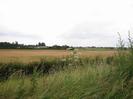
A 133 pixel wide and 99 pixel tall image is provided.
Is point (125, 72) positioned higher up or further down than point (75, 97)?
higher up

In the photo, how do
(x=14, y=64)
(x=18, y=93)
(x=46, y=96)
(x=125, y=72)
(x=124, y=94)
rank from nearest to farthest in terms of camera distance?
(x=124, y=94) < (x=125, y=72) < (x=46, y=96) < (x=18, y=93) < (x=14, y=64)

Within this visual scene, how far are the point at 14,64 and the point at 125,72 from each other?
15.3 m

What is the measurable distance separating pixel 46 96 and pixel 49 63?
1531 centimetres

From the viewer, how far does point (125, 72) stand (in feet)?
22.0

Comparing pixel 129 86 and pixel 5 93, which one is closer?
pixel 129 86

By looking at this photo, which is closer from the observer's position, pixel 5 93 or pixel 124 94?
pixel 124 94

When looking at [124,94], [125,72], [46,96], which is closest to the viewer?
[124,94]

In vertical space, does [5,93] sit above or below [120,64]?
below

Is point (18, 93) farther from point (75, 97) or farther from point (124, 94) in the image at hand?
point (124, 94)

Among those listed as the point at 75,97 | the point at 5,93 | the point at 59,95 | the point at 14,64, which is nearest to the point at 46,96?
the point at 59,95

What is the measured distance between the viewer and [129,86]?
645cm

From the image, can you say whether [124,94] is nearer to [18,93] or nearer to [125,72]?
[125,72]

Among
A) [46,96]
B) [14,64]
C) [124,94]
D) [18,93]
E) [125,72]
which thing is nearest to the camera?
[124,94]

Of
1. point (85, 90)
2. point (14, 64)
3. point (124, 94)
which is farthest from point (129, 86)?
point (14, 64)
